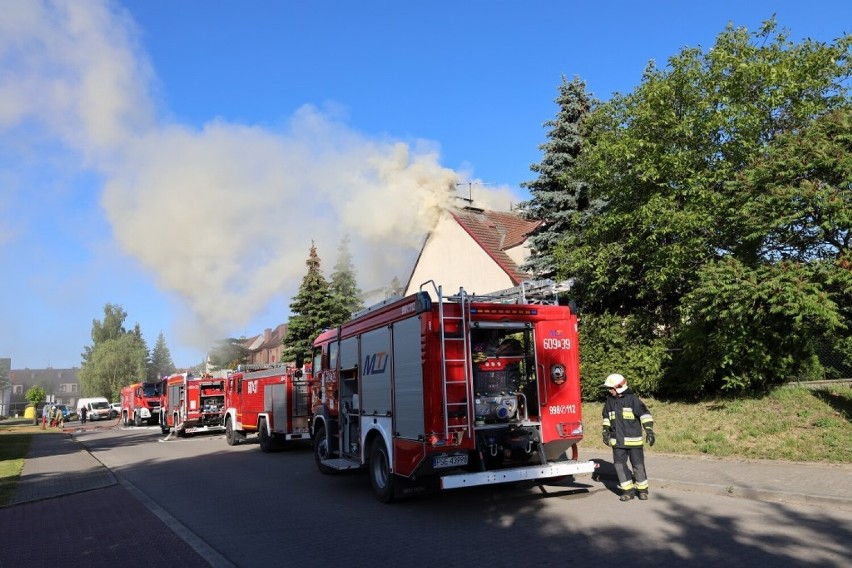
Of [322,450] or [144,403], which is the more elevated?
[144,403]

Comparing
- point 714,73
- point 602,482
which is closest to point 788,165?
point 714,73

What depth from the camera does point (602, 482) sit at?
861cm

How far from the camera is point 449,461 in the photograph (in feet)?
22.7

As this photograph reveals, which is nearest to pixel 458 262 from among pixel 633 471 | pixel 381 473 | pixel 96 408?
pixel 381 473

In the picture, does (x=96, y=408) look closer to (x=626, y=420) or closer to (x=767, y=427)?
(x=767, y=427)

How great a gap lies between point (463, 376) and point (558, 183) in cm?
1190

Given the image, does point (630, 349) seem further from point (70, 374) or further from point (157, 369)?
point (70, 374)

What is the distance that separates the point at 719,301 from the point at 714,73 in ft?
19.3

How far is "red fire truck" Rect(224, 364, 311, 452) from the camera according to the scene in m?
15.0

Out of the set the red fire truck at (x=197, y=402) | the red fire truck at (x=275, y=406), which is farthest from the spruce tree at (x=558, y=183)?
the red fire truck at (x=197, y=402)

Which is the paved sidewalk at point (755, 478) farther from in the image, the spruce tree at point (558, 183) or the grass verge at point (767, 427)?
the spruce tree at point (558, 183)

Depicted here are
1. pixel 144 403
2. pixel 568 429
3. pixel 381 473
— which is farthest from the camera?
pixel 144 403

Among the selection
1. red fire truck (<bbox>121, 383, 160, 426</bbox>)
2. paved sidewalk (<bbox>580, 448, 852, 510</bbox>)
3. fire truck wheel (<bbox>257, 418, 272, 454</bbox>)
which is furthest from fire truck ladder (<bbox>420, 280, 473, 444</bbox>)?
red fire truck (<bbox>121, 383, 160, 426</bbox>)

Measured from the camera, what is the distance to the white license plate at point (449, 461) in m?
6.88
